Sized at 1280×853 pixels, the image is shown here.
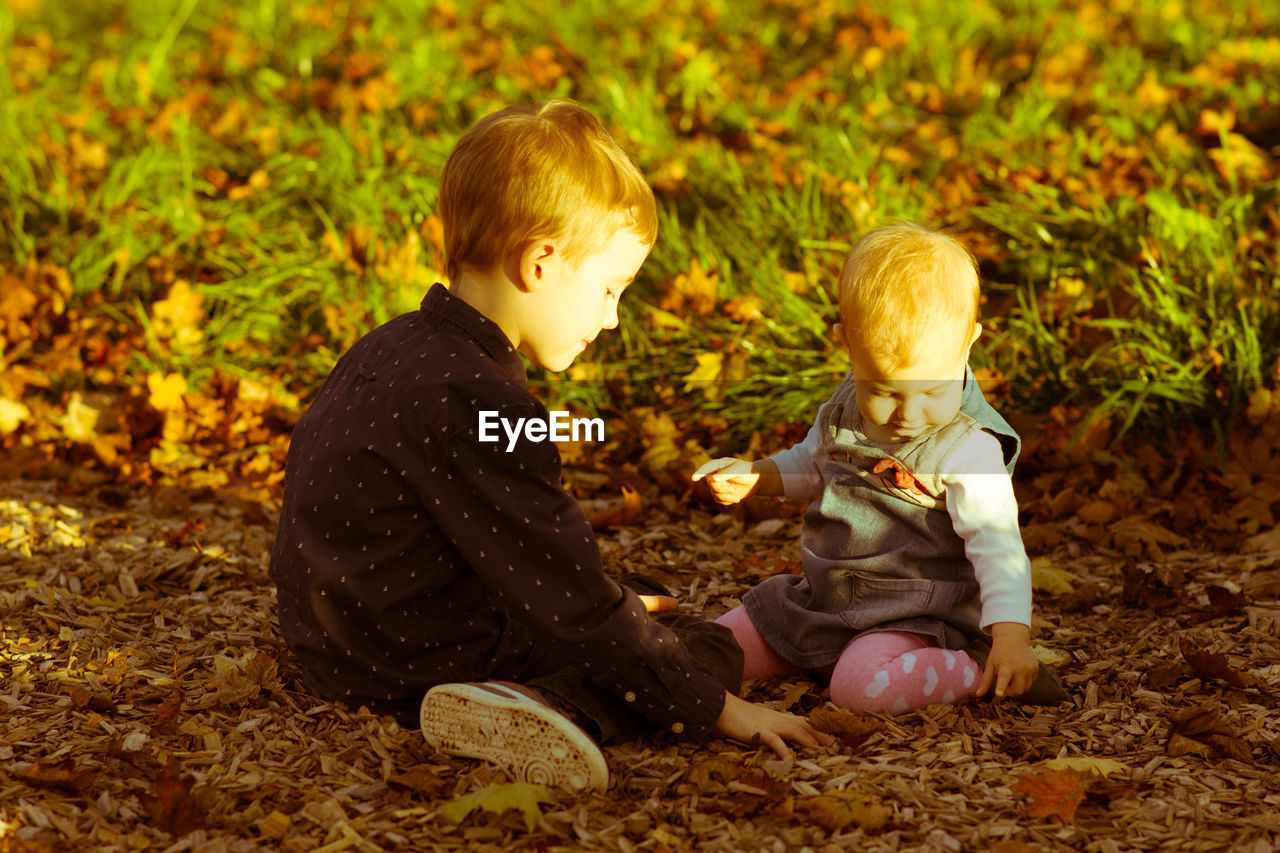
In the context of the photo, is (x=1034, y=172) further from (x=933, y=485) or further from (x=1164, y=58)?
(x=933, y=485)

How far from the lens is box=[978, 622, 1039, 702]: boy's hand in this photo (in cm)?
Result: 248

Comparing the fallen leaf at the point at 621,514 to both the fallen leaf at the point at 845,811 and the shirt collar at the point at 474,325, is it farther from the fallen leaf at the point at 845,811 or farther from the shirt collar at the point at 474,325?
the fallen leaf at the point at 845,811

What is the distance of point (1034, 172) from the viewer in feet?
16.4

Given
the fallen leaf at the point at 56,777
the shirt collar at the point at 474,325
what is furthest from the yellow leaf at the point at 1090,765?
the fallen leaf at the point at 56,777

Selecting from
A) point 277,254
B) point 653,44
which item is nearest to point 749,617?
point 277,254

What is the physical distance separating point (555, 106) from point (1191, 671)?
1.91m

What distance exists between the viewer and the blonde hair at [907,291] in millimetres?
2447

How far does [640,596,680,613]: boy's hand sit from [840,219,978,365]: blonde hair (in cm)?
78

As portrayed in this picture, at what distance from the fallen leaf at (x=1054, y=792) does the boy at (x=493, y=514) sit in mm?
417

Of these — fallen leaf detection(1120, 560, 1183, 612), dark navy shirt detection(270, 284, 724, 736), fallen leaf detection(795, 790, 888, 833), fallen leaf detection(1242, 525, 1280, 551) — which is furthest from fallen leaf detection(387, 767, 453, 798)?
fallen leaf detection(1242, 525, 1280, 551)

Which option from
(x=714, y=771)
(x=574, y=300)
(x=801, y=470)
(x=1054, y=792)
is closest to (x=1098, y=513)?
(x=801, y=470)

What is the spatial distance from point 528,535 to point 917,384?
887mm

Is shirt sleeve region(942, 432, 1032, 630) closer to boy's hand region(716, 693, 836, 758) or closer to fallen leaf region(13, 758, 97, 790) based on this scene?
boy's hand region(716, 693, 836, 758)

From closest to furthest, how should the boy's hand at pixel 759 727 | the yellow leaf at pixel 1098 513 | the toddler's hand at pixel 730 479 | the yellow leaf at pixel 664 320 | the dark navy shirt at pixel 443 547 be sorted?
the dark navy shirt at pixel 443 547, the boy's hand at pixel 759 727, the toddler's hand at pixel 730 479, the yellow leaf at pixel 1098 513, the yellow leaf at pixel 664 320
